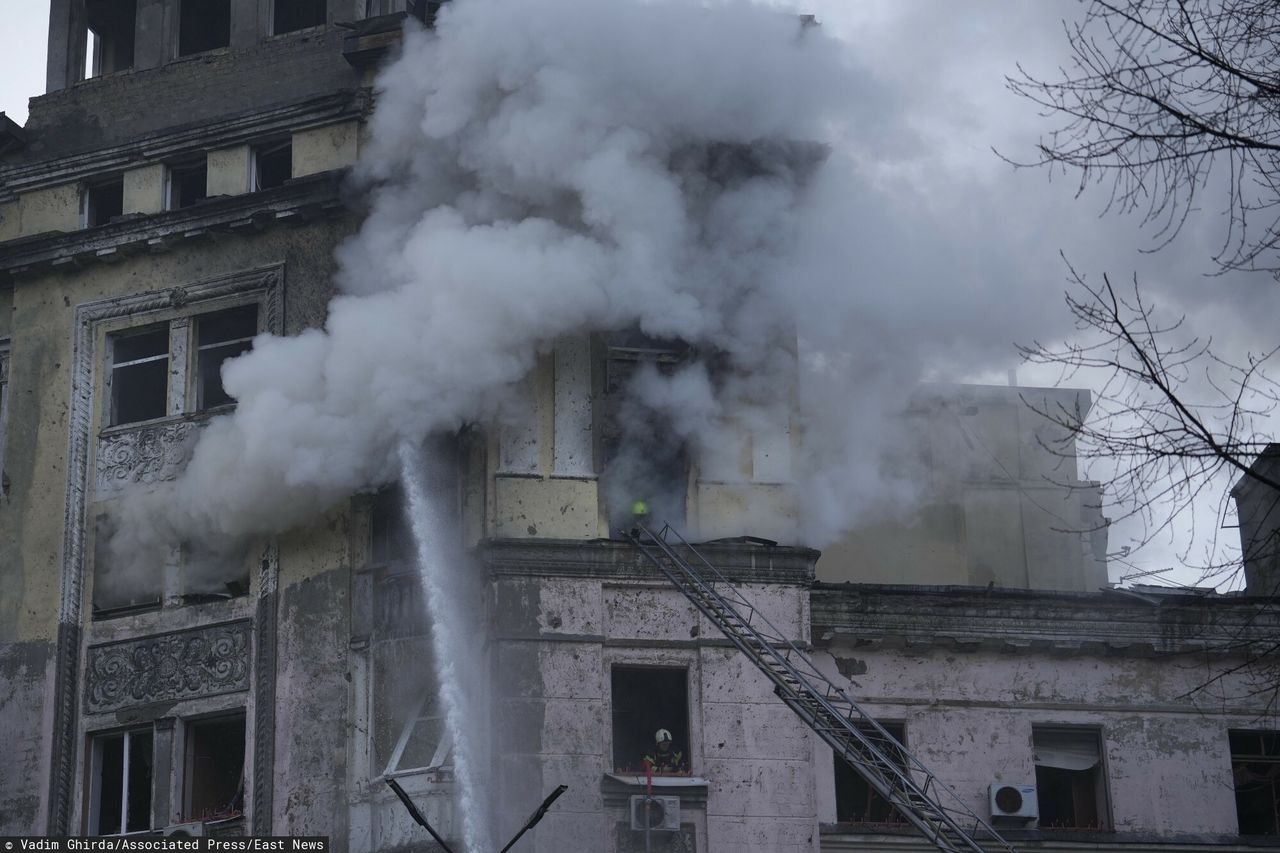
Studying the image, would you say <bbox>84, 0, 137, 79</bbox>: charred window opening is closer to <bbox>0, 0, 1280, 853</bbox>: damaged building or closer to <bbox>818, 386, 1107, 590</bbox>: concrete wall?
<bbox>0, 0, 1280, 853</bbox>: damaged building

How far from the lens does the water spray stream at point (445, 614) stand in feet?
78.4

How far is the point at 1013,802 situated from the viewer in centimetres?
2389

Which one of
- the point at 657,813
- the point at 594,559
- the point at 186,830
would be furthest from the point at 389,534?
the point at 657,813

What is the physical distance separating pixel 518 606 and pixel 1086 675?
713 centimetres

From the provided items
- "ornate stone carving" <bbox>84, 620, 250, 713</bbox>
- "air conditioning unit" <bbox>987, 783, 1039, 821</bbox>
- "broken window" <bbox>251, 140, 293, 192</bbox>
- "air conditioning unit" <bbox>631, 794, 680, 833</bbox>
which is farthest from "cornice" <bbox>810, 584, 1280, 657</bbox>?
"broken window" <bbox>251, 140, 293, 192</bbox>

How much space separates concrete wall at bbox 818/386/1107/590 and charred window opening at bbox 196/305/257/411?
11.2 metres

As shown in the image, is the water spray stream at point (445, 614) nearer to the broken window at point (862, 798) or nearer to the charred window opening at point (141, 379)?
the broken window at point (862, 798)

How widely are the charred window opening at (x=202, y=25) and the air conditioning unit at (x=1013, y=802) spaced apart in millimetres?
15778

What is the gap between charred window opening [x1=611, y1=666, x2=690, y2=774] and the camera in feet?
79.1

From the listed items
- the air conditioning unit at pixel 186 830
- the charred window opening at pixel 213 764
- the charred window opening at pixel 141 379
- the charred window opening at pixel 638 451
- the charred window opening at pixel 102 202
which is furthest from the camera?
the charred window opening at pixel 102 202

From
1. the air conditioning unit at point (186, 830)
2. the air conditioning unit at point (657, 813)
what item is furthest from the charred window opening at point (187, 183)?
the air conditioning unit at point (657, 813)

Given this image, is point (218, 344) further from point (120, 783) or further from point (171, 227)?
point (120, 783)

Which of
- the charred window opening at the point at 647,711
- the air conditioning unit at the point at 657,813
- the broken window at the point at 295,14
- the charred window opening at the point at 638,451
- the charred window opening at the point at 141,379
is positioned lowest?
the air conditioning unit at the point at 657,813

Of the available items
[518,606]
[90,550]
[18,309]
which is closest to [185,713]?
[90,550]
